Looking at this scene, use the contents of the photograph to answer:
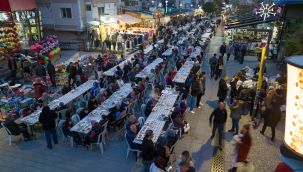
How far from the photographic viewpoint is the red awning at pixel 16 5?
18.7 m

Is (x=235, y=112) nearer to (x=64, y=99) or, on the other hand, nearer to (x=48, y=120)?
(x=48, y=120)

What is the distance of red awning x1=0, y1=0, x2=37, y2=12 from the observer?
734 inches

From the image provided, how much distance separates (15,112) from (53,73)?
3939 millimetres

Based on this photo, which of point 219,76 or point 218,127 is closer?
point 218,127

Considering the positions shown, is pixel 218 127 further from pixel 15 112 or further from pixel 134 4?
pixel 134 4

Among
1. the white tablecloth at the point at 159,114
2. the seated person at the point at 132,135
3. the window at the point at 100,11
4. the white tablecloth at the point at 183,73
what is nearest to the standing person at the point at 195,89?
the white tablecloth at the point at 159,114

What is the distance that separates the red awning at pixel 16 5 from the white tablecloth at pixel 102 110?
12679 millimetres

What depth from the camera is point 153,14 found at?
3506 centimetres

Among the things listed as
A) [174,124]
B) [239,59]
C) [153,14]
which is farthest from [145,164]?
[153,14]

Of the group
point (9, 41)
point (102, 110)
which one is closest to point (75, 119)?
point (102, 110)

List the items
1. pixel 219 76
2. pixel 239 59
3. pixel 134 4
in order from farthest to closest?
pixel 134 4, pixel 239 59, pixel 219 76

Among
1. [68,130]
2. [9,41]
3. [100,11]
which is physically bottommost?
[68,130]

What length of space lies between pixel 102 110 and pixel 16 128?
9.66ft

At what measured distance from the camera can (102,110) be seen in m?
9.69
